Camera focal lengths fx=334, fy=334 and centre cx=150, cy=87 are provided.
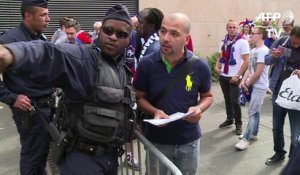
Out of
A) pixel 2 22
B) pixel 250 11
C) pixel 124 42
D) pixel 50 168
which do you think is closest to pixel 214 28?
pixel 250 11

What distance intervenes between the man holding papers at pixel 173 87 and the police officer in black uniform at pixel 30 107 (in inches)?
41.1

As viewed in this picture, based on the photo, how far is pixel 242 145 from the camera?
4.81m

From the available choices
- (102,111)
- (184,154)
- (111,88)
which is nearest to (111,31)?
(111,88)

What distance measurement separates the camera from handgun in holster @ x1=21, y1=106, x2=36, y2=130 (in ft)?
10.1

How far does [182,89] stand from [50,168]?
A: 2064 mm

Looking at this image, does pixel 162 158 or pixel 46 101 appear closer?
pixel 162 158

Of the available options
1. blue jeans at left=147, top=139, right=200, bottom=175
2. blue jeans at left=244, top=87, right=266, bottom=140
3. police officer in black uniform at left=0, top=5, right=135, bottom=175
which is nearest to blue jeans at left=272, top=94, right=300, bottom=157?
blue jeans at left=244, top=87, right=266, bottom=140

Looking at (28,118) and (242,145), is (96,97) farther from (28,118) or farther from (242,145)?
(242,145)

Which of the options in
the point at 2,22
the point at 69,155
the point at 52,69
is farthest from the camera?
the point at 2,22

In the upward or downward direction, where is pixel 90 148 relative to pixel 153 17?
downward

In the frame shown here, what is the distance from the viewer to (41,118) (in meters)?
3.16

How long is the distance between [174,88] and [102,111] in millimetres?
764

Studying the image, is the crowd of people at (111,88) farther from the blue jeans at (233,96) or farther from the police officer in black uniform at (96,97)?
the blue jeans at (233,96)

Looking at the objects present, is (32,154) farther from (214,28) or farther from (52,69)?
(214,28)
